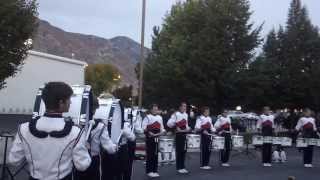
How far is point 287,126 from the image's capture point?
38375mm

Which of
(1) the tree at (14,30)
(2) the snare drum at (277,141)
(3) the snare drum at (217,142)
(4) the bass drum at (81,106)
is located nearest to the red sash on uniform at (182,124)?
(3) the snare drum at (217,142)

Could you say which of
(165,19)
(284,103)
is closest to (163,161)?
(284,103)

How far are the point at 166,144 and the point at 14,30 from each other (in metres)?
5.89

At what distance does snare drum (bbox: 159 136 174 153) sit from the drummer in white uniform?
43.9 ft

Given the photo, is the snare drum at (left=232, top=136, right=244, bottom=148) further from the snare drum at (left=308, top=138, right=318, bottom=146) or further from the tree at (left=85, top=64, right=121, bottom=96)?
the tree at (left=85, top=64, right=121, bottom=96)

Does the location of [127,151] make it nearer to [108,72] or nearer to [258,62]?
[258,62]

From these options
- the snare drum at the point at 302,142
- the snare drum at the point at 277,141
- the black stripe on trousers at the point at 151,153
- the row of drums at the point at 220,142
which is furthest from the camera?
the snare drum at the point at 277,141

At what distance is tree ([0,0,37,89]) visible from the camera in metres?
19.2

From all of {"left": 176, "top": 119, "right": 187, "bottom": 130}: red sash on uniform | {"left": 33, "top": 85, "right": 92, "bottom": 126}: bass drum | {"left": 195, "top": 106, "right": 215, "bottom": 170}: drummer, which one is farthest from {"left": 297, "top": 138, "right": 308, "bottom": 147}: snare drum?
{"left": 33, "top": 85, "right": 92, "bottom": 126}: bass drum

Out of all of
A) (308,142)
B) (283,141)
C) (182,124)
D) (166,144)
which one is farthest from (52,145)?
(283,141)

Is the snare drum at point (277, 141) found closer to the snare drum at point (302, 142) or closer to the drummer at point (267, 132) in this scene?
the drummer at point (267, 132)

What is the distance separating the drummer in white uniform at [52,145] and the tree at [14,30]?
13948 mm

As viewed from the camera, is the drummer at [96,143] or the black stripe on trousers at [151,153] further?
the black stripe on trousers at [151,153]

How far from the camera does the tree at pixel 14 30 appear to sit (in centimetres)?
1917
